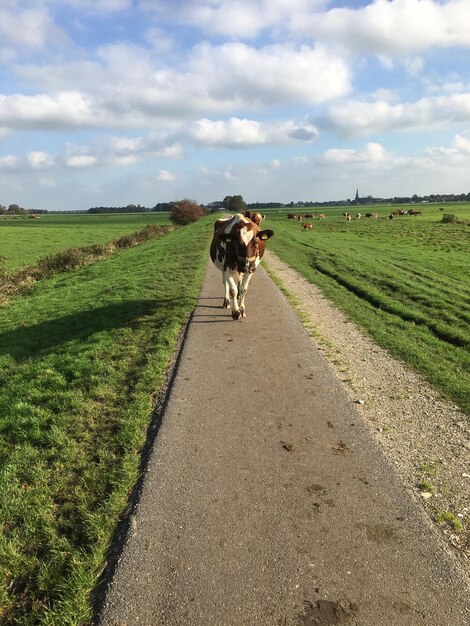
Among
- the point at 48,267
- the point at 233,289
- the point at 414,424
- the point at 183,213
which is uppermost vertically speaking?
the point at 183,213

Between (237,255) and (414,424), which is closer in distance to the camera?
(414,424)

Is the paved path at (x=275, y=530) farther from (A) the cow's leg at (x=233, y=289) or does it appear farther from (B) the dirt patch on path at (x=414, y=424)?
(A) the cow's leg at (x=233, y=289)

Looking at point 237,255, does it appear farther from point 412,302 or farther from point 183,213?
point 183,213

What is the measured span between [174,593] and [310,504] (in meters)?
1.63

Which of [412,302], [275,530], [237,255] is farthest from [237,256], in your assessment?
[275,530]

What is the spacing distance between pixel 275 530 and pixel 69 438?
3152 millimetres

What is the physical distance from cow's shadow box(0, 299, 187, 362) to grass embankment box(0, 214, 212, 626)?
3 centimetres

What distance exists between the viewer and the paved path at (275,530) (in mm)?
3164

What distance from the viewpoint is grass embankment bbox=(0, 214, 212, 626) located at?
3486mm

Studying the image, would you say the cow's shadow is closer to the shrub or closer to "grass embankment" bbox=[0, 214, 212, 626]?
"grass embankment" bbox=[0, 214, 212, 626]

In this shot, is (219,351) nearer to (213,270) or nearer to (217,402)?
(217,402)

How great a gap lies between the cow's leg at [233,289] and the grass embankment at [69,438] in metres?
1.58

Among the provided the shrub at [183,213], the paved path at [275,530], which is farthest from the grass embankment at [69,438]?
the shrub at [183,213]

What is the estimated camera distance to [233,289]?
435 inches
